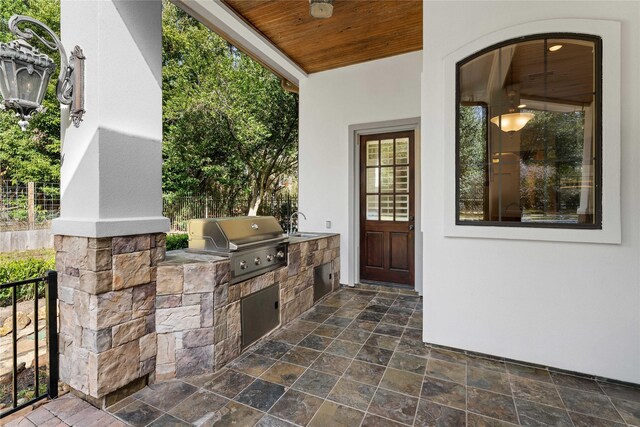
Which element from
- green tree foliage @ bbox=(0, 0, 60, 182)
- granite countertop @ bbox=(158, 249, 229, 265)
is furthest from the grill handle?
green tree foliage @ bbox=(0, 0, 60, 182)

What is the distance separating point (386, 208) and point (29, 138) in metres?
10.2

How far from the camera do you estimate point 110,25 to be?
6.29 ft

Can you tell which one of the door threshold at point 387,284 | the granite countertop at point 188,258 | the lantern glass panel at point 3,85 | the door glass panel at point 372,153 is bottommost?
the door threshold at point 387,284

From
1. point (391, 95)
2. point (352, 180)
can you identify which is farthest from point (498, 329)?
point (391, 95)

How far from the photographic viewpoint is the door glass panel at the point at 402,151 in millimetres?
4418

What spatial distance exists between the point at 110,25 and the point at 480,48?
2.74m

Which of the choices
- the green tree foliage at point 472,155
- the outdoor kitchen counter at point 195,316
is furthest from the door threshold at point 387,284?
the outdoor kitchen counter at point 195,316

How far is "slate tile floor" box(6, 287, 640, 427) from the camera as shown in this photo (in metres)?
1.79

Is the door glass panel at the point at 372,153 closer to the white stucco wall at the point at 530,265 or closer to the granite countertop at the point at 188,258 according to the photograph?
the white stucco wall at the point at 530,265

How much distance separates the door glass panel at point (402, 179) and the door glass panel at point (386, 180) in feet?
0.33

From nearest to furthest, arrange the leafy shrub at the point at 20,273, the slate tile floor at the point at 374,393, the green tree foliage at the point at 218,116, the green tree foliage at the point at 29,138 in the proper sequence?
the slate tile floor at the point at 374,393 → the leafy shrub at the point at 20,273 → the green tree foliage at the point at 29,138 → the green tree foliage at the point at 218,116

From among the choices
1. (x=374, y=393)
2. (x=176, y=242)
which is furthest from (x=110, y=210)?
(x=176, y=242)

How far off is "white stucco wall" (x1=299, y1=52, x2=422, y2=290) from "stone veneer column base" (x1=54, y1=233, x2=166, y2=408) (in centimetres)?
292

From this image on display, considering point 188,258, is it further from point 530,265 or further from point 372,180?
point 372,180
